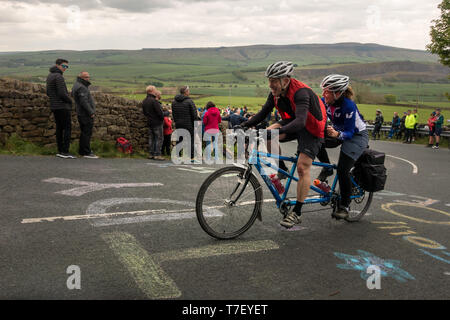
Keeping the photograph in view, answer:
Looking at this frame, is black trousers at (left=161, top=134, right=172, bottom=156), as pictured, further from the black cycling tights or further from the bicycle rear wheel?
the black cycling tights

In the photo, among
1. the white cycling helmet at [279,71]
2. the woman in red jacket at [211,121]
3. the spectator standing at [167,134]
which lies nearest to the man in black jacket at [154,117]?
the spectator standing at [167,134]

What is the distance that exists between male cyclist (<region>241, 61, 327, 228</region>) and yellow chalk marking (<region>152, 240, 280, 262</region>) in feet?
1.58

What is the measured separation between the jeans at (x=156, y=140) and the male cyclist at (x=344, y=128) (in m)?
7.79

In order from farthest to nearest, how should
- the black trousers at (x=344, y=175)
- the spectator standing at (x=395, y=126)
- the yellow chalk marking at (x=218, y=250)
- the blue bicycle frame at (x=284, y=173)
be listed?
the spectator standing at (x=395, y=126) → the black trousers at (x=344, y=175) → the blue bicycle frame at (x=284, y=173) → the yellow chalk marking at (x=218, y=250)

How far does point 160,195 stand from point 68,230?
2.40 m

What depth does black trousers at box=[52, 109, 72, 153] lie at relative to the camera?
35.6 feet

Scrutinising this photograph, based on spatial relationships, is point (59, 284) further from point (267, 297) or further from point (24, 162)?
point (24, 162)

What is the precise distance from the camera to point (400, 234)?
5645 mm

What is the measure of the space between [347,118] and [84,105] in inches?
309

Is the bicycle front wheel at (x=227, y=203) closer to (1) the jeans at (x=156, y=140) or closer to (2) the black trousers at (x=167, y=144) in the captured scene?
(1) the jeans at (x=156, y=140)

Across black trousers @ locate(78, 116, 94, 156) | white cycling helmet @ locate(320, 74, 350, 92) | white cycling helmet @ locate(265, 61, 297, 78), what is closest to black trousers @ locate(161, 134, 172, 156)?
black trousers @ locate(78, 116, 94, 156)

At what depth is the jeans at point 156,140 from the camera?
12863 mm

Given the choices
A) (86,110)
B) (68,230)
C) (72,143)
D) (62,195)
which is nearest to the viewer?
(68,230)

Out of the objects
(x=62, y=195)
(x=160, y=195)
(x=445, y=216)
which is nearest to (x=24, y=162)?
(x=62, y=195)
